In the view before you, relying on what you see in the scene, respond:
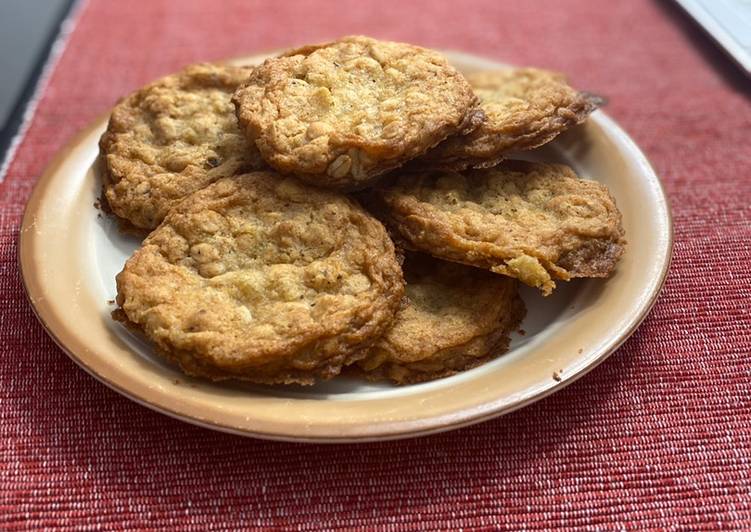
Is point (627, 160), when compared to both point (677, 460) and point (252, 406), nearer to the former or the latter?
point (677, 460)

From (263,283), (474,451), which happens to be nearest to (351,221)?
(263,283)

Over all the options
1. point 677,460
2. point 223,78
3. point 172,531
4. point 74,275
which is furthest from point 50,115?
point 677,460

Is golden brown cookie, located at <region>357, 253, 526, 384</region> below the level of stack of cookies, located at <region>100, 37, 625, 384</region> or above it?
below

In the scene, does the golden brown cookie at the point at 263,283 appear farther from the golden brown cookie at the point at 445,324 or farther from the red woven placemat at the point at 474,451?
the red woven placemat at the point at 474,451

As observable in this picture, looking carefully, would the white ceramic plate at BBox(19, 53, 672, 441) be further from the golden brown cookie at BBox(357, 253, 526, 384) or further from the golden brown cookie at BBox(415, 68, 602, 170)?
the golden brown cookie at BBox(415, 68, 602, 170)

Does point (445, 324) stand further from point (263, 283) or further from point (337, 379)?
point (263, 283)

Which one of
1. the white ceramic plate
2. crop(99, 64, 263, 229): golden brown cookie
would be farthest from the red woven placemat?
crop(99, 64, 263, 229): golden brown cookie

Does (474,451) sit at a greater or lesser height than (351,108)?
lesser
